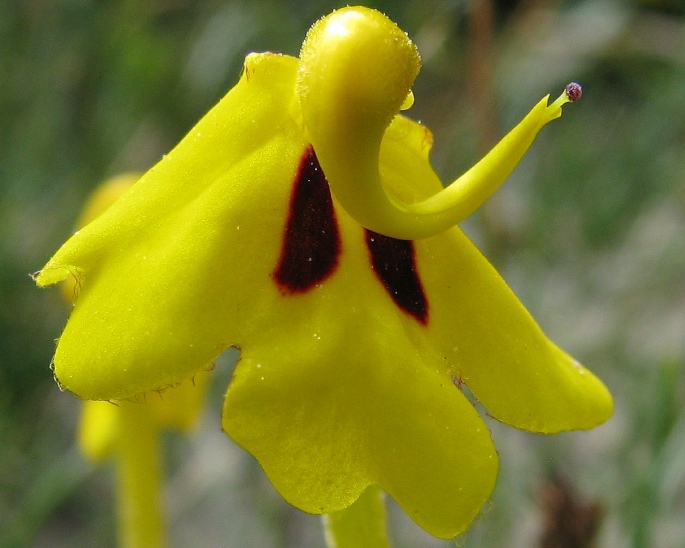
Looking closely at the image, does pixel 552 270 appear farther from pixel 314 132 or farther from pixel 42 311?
pixel 314 132

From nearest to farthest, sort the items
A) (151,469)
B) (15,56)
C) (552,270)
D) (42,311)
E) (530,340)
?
(530,340)
(151,469)
(552,270)
(42,311)
(15,56)

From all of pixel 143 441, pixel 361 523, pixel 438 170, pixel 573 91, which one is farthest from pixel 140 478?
pixel 438 170

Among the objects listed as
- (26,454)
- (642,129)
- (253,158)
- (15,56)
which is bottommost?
(26,454)

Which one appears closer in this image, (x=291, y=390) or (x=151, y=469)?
(x=291, y=390)

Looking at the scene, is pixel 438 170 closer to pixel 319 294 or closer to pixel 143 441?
pixel 143 441

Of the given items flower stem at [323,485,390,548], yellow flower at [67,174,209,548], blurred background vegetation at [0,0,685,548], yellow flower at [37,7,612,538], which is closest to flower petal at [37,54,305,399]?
yellow flower at [37,7,612,538]

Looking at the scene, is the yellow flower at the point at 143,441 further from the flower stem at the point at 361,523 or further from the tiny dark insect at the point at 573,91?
the tiny dark insect at the point at 573,91

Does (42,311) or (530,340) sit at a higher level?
(530,340)

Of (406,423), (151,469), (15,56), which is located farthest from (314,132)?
(15,56)
